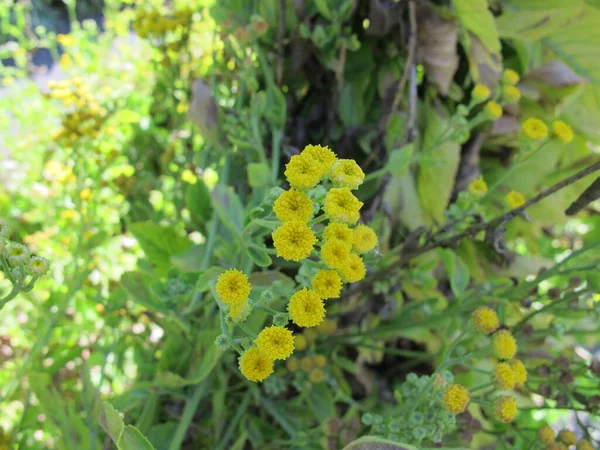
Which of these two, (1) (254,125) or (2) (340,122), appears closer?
(1) (254,125)

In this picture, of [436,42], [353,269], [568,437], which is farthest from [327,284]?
[436,42]

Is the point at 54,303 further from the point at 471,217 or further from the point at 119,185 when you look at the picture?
the point at 471,217

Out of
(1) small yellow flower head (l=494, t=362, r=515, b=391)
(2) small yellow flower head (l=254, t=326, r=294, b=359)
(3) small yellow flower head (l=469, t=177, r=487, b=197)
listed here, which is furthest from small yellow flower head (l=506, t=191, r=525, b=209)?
(2) small yellow flower head (l=254, t=326, r=294, b=359)

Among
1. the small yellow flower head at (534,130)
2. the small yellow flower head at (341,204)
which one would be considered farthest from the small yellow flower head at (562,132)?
the small yellow flower head at (341,204)

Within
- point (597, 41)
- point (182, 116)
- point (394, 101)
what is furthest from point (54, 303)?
point (597, 41)

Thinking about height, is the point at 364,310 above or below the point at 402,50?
below

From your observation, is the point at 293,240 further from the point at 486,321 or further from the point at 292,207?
the point at 486,321

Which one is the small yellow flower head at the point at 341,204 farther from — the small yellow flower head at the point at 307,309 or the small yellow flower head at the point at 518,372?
the small yellow flower head at the point at 518,372

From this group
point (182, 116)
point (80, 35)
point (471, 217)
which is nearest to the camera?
point (471, 217)
